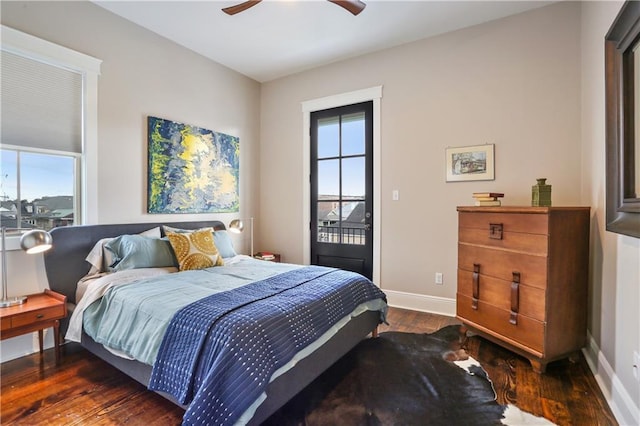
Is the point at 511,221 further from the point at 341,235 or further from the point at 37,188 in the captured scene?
the point at 37,188

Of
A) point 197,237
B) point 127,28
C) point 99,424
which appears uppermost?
point 127,28

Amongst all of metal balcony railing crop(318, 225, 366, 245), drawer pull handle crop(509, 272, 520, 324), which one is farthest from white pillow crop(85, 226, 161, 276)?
drawer pull handle crop(509, 272, 520, 324)

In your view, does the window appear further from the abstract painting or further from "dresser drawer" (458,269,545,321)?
"dresser drawer" (458,269,545,321)

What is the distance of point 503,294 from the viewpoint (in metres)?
2.31

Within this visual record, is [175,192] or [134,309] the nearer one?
[134,309]

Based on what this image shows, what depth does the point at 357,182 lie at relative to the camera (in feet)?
12.4

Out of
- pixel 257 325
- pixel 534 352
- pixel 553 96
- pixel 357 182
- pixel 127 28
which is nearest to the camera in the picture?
pixel 257 325

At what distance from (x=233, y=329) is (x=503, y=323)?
1969 millimetres

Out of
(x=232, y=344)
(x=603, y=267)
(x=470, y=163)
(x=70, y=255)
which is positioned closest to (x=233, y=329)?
(x=232, y=344)

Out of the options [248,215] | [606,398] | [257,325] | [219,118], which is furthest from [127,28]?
[606,398]

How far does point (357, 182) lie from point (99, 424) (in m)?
3.07

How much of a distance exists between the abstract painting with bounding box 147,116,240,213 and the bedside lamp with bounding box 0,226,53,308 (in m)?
1.09

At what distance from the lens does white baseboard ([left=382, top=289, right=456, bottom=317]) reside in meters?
3.22

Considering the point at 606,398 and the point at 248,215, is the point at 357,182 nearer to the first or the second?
the point at 248,215
